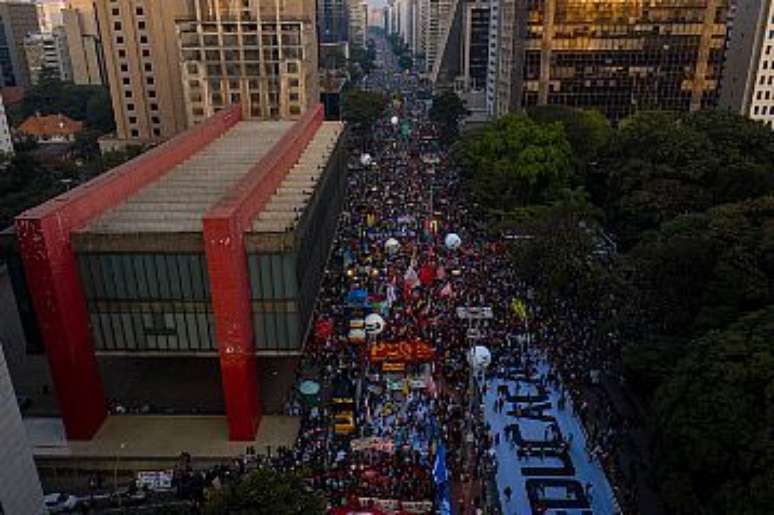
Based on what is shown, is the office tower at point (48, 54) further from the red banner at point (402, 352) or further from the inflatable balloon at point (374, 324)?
the red banner at point (402, 352)

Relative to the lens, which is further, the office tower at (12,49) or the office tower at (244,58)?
the office tower at (12,49)

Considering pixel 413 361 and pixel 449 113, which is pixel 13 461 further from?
pixel 449 113

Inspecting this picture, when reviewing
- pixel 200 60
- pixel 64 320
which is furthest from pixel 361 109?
pixel 64 320

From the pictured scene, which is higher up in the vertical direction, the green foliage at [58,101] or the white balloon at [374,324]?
the green foliage at [58,101]

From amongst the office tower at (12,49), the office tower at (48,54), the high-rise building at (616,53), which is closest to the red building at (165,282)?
the high-rise building at (616,53)

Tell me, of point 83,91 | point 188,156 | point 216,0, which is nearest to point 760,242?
point 188,156

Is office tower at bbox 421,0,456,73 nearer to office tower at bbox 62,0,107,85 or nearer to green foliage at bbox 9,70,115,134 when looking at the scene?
office tower at bbox 62,0,107,85
